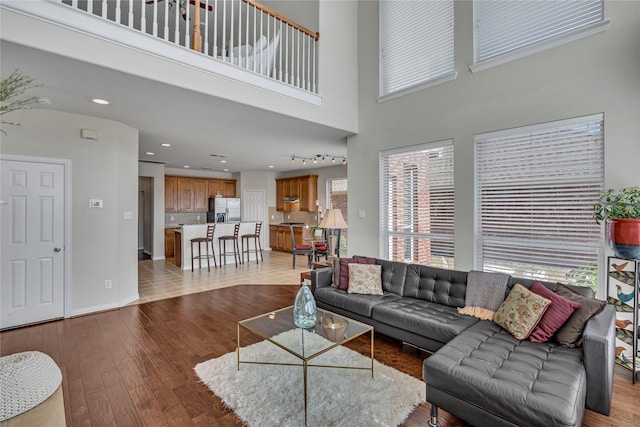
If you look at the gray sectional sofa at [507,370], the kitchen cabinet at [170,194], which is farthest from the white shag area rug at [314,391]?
the kitchen cabinet at [170,194]

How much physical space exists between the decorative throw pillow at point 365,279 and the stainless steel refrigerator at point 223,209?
266 inches

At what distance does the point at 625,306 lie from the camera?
2.48m

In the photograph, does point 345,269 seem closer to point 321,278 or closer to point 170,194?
point 321,278

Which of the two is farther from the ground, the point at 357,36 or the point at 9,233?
the point at 357,36

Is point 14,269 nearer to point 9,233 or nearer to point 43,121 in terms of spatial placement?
point 9,233

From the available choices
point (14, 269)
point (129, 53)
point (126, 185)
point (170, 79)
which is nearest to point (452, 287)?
point (170, 79)

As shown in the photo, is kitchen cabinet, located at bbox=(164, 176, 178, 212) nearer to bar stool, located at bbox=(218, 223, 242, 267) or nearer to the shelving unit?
bar stool, located at bbox=(218, 223, 242, 267)

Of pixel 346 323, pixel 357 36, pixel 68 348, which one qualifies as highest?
pixel 357 36

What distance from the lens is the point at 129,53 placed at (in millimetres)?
2672

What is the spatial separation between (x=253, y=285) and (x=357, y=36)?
470 centimetres

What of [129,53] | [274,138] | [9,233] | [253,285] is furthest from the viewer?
[253,285]

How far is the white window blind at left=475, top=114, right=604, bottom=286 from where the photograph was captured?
2.80m

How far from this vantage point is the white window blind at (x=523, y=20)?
285cm

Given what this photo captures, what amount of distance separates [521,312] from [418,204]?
1978 millimetres
